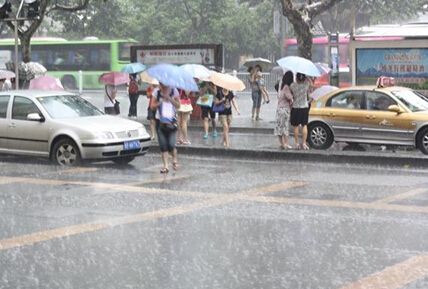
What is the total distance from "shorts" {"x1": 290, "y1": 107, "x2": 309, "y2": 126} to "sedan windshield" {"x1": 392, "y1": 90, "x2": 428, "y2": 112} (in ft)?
6.48

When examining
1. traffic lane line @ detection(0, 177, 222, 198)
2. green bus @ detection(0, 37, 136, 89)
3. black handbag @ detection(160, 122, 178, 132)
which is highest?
green bus @ detection(0, 37, 136, 89)

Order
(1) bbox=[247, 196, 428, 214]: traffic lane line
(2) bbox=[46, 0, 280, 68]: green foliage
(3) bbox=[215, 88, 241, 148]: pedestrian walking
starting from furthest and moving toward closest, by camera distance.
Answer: (2) bbox=[46, 0, 280, 68]: green foliage → (3) bbox=[215, 88, 241, 148]: pedestrian walking → (1) bbox=[247, 196, 428, 214]: traffic lane line

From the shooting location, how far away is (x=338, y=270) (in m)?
6.59

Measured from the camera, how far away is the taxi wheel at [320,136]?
52.9 feet

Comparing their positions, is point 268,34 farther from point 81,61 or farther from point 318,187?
point 318,187

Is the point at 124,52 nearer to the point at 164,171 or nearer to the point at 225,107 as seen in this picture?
the point at 225,107

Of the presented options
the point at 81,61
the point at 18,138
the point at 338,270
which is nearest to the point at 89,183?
the point at 18,138

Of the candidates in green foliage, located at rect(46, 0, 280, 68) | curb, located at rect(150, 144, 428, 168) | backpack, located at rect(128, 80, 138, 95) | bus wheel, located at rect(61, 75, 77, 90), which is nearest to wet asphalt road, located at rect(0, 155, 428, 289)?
curb, located at rect(150, 144, 428, 168)

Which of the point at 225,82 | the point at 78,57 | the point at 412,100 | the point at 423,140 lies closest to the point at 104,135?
the point at 225,82

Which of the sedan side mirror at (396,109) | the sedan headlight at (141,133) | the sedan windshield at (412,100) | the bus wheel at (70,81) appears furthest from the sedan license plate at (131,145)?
the bus wheel at (70,81)

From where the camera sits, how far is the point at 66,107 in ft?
46.5

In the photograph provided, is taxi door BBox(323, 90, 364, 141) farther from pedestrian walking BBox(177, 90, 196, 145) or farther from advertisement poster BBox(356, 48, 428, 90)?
advertisement poster BBox(356, 48, 428, 90)

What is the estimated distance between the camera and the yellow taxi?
15164mm

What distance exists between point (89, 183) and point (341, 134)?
6.41 metres
